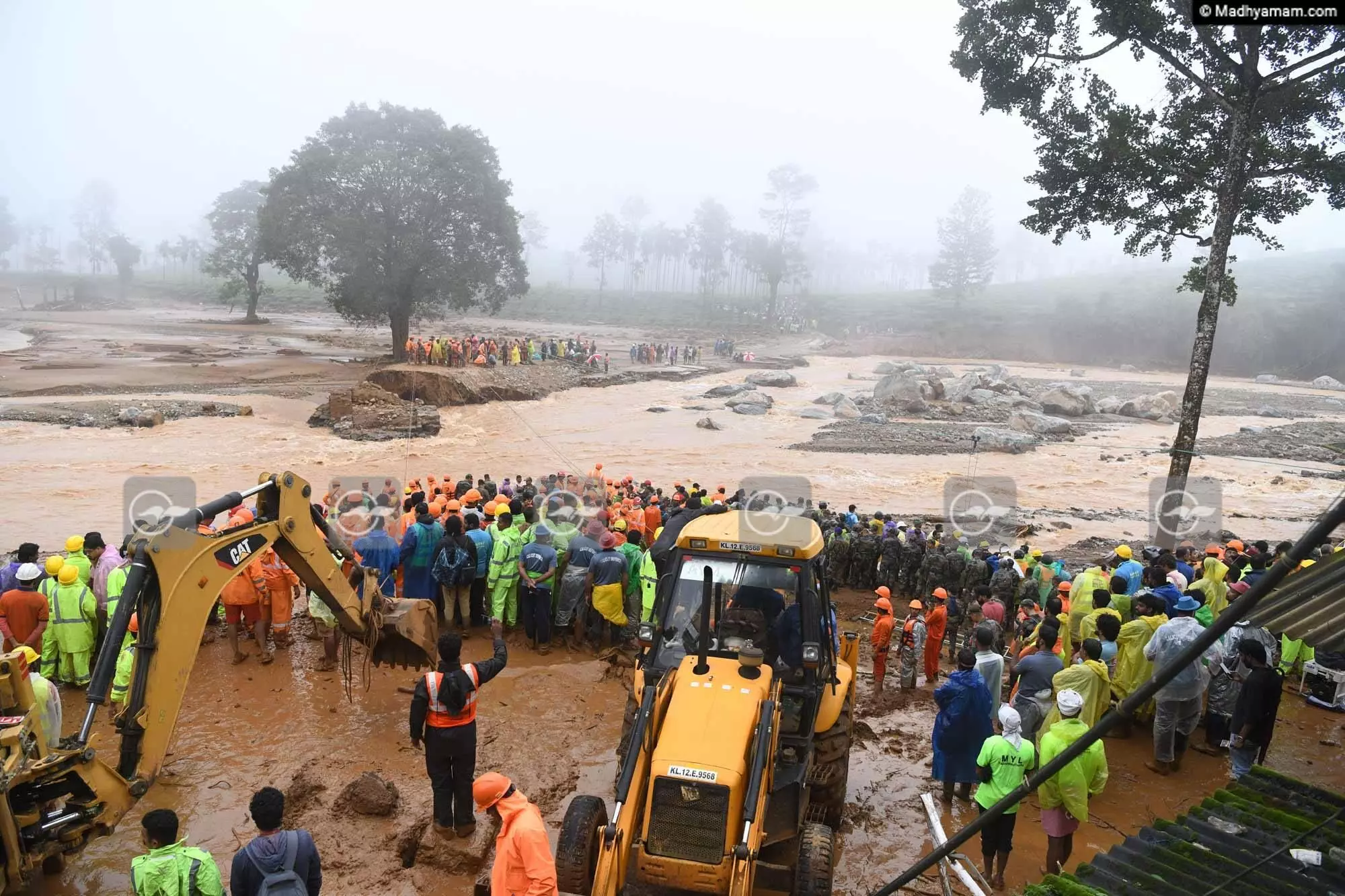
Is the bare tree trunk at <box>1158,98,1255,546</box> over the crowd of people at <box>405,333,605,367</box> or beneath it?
over

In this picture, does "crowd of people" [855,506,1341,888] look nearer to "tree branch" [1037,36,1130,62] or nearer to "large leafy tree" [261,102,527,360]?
"tree branch" [1037,36,1130,62]

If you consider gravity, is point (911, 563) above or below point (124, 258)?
below

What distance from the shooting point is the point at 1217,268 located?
564 inches

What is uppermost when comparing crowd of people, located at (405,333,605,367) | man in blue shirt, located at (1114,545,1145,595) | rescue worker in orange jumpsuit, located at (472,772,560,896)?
crowd of people, located at (405,333,605,367)

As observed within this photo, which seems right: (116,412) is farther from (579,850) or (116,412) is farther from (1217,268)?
(1217,268)

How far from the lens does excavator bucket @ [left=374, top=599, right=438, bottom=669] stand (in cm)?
696

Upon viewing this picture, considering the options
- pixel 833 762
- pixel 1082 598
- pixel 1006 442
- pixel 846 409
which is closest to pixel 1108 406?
pixel 846 409

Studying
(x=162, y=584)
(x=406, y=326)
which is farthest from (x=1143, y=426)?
(x=162, y=584)

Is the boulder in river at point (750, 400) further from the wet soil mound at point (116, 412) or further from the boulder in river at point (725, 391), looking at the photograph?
the wet soil mound at point (116, 412)

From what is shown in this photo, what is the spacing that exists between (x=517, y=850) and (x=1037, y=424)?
31.4 meters

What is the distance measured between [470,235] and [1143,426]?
31.1 meters

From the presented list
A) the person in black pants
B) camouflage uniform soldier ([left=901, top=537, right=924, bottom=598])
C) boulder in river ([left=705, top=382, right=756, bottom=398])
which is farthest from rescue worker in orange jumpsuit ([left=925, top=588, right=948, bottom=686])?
boulder in river ([left=705, top=382, right=756, bottom=398])

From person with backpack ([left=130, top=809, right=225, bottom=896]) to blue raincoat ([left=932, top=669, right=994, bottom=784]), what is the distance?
505 centimetres

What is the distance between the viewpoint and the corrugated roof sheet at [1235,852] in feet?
12.5
